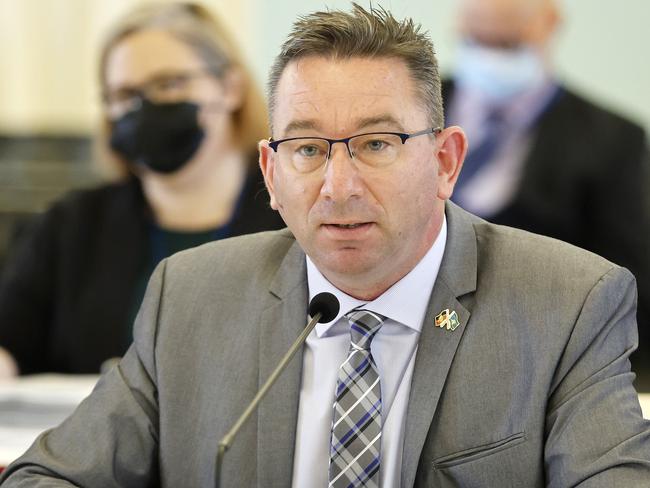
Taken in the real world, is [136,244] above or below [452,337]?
below

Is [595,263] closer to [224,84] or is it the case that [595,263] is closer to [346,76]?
[346,76]

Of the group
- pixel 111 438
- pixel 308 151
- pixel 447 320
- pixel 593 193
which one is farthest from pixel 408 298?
pixel 593 193

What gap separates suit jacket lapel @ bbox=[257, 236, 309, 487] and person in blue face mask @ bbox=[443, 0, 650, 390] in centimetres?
243

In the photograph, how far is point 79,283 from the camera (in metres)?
3.38

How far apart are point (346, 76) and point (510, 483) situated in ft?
2.18

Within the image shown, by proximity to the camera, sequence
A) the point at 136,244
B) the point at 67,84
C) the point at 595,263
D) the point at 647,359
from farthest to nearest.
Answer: the point at 67,84
the point at 647,359
the point at 136,244
the point at 595,263

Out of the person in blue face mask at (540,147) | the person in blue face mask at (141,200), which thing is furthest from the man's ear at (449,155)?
the person in blue face mask at (540,147)

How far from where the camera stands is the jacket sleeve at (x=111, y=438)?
5.73 ft

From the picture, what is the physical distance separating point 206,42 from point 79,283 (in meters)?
0.87

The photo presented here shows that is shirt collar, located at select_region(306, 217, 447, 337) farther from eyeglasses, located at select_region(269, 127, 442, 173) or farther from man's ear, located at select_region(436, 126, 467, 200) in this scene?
eyeglasses, located at select_region(269, 127, 442, 173)

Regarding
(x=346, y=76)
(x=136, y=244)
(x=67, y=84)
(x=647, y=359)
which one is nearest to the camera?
(x=346, y=76)

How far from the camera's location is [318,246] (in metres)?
1.65

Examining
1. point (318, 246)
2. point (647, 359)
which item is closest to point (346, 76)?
point (318, 246)

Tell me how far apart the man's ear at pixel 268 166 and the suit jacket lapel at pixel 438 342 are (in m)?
0.30
